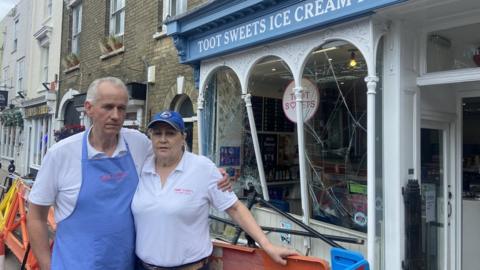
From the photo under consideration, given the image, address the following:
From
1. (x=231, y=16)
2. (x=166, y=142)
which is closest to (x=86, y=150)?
(x=166, y=142)

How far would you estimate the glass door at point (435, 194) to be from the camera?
424 centimetres

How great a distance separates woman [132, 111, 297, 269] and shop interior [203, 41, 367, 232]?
2.45 m

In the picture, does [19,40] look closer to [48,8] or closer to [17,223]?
[48,8]

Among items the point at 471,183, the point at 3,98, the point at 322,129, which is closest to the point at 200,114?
the point at 322,129

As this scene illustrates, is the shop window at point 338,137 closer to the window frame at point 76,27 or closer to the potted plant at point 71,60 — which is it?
the potted plant at point 71,60

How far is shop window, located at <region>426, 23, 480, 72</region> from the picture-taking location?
12.7 ft

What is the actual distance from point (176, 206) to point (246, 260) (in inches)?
25.4

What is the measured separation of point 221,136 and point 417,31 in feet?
10.6

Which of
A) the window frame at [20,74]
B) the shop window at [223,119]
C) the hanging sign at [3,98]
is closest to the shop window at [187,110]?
the shop window at [223,119]

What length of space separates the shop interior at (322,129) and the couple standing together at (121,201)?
8.46 ft

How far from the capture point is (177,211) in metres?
2.15

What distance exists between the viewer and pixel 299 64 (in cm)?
467

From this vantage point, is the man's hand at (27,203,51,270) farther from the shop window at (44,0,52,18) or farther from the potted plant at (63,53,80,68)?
the shop window at (44,0,52,18)

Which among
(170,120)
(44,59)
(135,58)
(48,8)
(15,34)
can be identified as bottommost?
(170,120)
